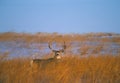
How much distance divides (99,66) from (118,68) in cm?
54

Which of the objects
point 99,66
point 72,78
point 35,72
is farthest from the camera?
point 99,66

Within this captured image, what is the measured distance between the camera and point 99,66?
5.61 meters

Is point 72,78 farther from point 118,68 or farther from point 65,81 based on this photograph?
point 118,68

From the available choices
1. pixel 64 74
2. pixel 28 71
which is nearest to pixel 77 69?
pixel 64 74

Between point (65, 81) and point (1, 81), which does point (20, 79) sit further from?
point (65, 81)

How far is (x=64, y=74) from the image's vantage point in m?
4.68

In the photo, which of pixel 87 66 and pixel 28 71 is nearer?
pixel 28 71

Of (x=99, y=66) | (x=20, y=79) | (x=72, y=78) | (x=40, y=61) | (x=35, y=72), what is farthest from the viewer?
(x=40, y=61)

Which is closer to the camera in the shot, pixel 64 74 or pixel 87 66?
pixel 64 74

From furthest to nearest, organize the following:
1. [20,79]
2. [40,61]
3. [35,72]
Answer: [40,61]
[35,72]
[20,79]

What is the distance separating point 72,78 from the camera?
483 centimetres

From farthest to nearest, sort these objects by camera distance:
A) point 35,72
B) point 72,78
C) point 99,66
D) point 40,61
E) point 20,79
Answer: point 40,61 < point 99,66 < point 35,72 < point 72,78 < point 20,79

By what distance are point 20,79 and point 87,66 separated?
2164mm

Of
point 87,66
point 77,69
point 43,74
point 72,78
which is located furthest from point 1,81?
point 87,66
